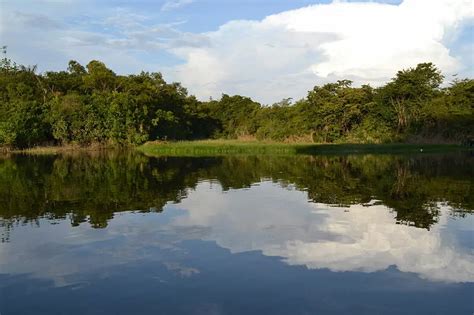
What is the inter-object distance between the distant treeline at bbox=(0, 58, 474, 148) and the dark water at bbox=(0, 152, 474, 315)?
38829 mm

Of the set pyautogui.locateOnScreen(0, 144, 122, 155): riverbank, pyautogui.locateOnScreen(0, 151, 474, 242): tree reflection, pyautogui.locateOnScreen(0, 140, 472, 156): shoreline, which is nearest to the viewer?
pyautogui.locateOnScreen(0, 151, 474, 242): tree reflection

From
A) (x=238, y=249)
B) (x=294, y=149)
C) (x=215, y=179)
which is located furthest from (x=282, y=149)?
(x=238, y=249)

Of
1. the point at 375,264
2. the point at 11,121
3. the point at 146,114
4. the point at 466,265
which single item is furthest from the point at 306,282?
the point at 146,114

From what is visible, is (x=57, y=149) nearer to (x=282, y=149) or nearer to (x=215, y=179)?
(x=282, y=149)

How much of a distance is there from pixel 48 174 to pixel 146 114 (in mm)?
37721

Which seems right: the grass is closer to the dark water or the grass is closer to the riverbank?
the riverbank

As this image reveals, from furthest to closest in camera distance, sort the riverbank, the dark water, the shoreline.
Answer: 1. the riverbank
2. the shoreline
3. the dark water

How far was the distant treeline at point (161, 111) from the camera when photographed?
58.6 metres

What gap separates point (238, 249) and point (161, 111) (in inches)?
2393

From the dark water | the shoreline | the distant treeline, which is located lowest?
the dark water

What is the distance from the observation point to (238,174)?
30500 mm

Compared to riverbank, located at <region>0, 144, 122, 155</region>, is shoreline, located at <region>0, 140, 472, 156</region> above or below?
above

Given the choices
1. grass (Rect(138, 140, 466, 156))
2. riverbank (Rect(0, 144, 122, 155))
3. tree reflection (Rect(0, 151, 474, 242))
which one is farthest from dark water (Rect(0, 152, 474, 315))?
riverbank (Rect(0, 144, 122, 155))

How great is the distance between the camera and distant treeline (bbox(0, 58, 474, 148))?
58594 mm
